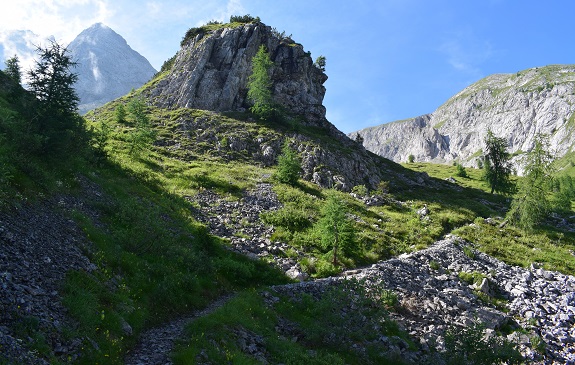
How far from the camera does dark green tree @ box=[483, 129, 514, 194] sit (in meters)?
85.2

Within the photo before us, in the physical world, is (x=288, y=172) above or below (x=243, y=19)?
below

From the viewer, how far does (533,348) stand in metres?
20.7

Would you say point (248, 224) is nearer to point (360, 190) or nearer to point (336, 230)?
point (336, 230)

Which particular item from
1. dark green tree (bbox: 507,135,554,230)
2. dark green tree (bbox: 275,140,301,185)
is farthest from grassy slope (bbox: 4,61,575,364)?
dark green tree (bbox: 507,135,554,230)

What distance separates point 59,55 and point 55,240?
15664 mm

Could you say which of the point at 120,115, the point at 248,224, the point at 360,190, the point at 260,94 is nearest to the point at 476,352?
the point at 248,224

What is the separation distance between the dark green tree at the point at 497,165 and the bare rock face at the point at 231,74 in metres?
44.2

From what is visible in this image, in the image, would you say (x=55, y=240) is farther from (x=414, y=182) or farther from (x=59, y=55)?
(x=414, y=182)

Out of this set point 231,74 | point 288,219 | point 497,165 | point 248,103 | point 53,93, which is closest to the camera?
point 53,93

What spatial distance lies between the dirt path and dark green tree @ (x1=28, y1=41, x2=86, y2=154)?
16.9m

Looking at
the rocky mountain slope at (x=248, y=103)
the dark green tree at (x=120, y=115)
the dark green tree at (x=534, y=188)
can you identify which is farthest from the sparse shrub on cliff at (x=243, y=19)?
the dark green tree at (x=534, y=188)

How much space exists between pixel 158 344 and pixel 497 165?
9495 cm

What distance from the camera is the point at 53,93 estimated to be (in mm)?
23812

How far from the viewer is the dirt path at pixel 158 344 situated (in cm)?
1166
